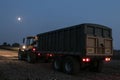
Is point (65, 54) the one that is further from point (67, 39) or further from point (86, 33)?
point (86, 33)

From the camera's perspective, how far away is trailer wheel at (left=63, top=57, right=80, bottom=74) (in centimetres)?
1705

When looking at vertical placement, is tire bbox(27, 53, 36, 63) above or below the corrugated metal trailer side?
below

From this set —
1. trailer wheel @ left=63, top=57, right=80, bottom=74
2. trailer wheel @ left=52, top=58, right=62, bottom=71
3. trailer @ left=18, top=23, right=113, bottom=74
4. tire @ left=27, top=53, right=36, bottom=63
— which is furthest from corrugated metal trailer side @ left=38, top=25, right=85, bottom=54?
tire @ left=27, top=53, right=36, bottom=63

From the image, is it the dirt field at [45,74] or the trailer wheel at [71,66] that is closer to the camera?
the dirt field at [45,74]

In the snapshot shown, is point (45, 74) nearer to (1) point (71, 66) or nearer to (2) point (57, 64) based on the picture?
(1) point (71, 66)

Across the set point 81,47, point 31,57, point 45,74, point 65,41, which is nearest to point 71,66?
point 81,47

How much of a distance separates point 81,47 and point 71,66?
1.52 metres

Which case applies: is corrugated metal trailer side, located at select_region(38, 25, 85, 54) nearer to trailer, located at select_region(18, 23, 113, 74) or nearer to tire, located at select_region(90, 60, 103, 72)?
trailer, located at select_region(18, 23, 113, 74)

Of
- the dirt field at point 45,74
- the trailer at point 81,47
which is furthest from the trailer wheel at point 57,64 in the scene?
the dirt field at point 45,74

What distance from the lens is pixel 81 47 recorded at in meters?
16.7

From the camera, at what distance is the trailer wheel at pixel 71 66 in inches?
671

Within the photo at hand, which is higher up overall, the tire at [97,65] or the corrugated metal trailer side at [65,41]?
the corrugated metal trailer side at [65,41]

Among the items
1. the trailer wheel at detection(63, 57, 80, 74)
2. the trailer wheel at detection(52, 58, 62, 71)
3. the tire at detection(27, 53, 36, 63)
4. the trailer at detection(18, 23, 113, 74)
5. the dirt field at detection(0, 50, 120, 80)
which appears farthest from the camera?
the tire at detection(27, 53, 36, 63)

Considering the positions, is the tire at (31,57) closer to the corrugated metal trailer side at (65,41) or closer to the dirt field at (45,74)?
the corrugated metal trailer side at (65,41)
